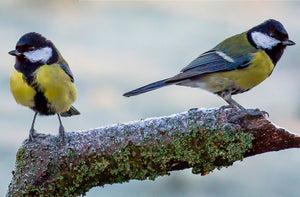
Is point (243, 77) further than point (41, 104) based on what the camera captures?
Yes

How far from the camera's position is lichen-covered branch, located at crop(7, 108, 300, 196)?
163 cm

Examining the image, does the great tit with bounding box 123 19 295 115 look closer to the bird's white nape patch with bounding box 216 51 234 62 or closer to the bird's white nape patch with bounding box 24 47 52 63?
the bird's white nape patch with bounding box 216 51 234 62

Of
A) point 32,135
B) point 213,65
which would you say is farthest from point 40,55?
point 213,65

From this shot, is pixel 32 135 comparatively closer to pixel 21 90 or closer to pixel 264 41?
pixel 21 90

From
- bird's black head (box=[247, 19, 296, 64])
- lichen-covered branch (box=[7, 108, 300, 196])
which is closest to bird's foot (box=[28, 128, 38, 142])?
lichen-covered branch (box=[7, 108, 300, 196])

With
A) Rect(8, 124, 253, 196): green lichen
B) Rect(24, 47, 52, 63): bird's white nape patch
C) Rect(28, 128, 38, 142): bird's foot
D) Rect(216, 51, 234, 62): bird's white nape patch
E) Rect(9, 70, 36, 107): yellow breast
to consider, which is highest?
Rect(24, 47, 52, 63): bird's white nape patch

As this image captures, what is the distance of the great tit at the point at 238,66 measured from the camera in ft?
6.86

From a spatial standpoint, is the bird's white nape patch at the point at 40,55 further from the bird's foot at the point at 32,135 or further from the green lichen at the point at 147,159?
the green lichen at the point at 147,159

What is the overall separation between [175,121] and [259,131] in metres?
0.35

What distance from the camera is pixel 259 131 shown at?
5.46ft

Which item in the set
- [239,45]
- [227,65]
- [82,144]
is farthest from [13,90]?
[239,45]

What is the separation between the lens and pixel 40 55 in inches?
75.2

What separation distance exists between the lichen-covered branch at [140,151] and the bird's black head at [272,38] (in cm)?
66

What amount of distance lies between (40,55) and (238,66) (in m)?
1.01
